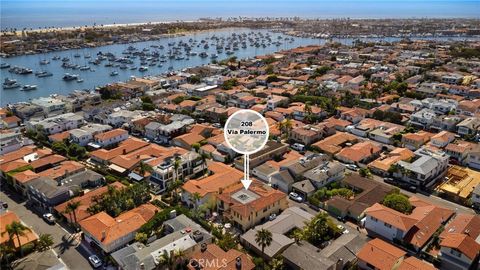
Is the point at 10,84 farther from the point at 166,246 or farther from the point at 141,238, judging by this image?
the point at 166,246

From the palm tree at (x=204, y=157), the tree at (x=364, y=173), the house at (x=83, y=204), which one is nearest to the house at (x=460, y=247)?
the tree at (x=364, y=173)

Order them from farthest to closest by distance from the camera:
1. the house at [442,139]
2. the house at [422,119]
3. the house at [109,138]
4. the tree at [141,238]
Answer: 1. the house at [422,119]
2. the house at [109,138]
3. the house at [442,139]
4. the tree at [141,238]

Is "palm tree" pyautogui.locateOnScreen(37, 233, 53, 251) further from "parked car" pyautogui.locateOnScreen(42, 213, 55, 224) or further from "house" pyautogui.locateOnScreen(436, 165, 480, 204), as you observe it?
"house" pyautogui.locateOnScreen(436, 165, 480, 204)

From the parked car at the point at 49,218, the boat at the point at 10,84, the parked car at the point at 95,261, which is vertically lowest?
the parked car at the point at 95,261

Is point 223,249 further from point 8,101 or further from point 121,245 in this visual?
point 8,101

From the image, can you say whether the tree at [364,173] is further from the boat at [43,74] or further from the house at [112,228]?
the boat at [43,74]

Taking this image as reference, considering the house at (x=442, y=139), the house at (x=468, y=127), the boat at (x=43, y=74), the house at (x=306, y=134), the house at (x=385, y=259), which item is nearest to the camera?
the house at (x=385, y=259)
